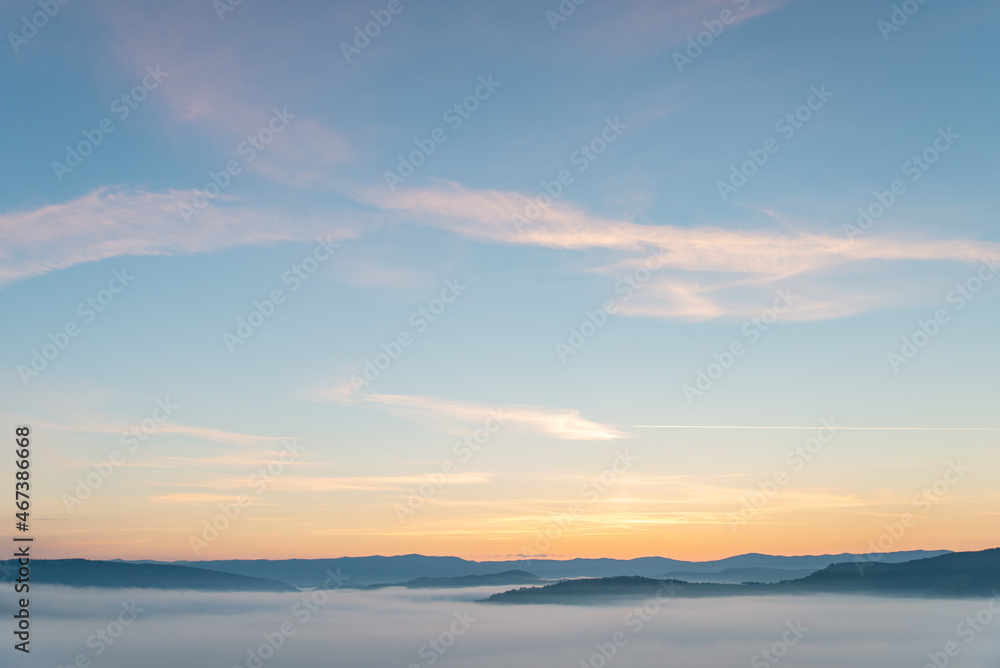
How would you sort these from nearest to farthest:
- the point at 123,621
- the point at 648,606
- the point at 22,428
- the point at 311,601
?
the point at 22,428, the point at 123,621, the point at 311,601, the point at 648,606

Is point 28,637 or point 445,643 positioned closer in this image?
point 28,637

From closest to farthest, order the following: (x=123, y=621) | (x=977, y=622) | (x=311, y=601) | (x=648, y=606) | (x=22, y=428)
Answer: (x=22, y=428), (x=123, y=621), (x=977, y=622), (x=311, y=601), (x=648, y=606)

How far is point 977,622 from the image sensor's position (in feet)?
187

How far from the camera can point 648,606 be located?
72500mm

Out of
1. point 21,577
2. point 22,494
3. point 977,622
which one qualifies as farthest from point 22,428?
point 977,622

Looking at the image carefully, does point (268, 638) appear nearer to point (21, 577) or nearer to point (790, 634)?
point (21, 577)

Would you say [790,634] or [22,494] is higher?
[22,494]

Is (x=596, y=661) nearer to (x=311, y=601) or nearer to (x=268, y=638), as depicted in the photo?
(x=268, y=638)

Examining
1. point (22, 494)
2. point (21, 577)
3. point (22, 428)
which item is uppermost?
point (22, 428)

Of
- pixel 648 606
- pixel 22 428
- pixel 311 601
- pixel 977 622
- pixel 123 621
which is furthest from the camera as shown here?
pixel 648 606

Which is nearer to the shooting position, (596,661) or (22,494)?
(22,494)

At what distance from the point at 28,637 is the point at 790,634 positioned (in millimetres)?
52257

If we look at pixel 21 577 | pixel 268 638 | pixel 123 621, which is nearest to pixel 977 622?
pixel 268 638

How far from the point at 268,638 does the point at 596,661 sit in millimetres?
21326
